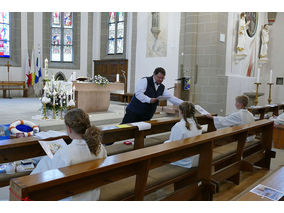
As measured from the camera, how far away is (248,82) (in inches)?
411

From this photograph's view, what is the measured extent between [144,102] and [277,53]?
9809 millimetres

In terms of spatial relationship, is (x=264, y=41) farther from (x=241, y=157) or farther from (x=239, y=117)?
(x=241, y=157)

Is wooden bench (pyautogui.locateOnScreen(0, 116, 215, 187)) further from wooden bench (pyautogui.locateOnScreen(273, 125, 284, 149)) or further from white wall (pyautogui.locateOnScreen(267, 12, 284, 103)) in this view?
white wall (pyautogui.locateOnScreen(267, 12, 284, 103))

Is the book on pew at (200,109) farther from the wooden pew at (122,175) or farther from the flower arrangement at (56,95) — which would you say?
the flower arrangement at (56,95)

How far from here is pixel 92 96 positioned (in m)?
8.77

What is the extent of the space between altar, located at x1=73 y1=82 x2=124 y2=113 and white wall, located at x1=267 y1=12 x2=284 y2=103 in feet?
22.7

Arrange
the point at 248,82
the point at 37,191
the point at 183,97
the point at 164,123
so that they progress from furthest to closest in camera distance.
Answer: the point at 248,82, the point at 183,97, the point at 164,123, the point at 37,191

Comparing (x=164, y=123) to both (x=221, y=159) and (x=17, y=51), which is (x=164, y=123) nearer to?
(x=221, y=159)

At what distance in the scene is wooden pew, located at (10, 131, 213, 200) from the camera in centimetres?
158

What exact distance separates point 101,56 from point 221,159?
36.5ft

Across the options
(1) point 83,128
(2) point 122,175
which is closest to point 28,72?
(1) point 83,128

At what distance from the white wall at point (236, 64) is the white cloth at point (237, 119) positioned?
15.9ft

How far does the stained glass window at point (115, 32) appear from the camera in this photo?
1305cm
